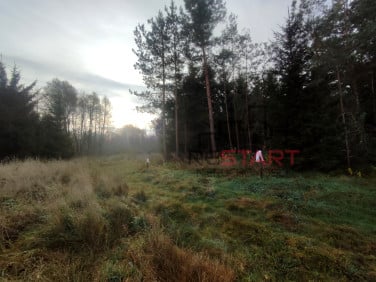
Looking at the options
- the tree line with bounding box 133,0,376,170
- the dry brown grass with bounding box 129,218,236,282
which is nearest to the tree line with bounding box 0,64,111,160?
the tree line with bounding box 133,0,376,170

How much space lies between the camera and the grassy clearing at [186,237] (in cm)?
241

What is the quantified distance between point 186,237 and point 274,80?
1040 centimetres

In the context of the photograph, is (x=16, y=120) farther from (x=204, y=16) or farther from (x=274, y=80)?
(x=274, y=80)

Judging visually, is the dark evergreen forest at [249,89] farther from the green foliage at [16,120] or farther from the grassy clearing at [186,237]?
the grassy clearing at [186,237]

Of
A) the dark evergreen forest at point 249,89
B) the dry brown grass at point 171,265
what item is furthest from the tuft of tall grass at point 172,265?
the dark evergreen forest at point 249,89

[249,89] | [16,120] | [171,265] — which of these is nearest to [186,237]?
[171,265]

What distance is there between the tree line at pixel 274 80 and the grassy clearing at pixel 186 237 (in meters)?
4.53

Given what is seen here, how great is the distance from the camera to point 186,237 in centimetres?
354

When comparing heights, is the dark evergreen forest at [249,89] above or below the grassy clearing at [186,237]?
above

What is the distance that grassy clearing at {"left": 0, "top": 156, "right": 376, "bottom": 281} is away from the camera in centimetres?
241

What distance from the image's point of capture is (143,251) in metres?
2.66

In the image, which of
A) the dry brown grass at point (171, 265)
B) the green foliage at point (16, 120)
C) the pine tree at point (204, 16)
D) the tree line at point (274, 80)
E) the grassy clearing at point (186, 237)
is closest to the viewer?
the dry brown grass at point (171, 265)

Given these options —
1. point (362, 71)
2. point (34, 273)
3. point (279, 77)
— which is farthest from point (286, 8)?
point (34, 273)

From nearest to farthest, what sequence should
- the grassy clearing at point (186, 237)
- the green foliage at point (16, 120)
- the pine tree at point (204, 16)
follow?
the grassy clearing at point (186, 237), the pine tree at point (204, 16), the green foliage at point (16, 120)
